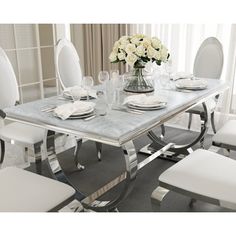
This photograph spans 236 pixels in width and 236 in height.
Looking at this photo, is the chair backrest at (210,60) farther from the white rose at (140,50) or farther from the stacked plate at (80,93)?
the stacked plate at (80,93)

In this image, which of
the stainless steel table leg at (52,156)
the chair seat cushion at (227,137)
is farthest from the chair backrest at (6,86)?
the chair seat cushion at (227,137)

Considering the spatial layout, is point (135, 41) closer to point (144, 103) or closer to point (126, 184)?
point (144, 103)

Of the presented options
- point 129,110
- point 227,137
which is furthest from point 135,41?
point 227,137

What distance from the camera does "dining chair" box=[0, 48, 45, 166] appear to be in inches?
96.4

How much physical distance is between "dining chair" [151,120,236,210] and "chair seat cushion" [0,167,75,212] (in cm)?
52

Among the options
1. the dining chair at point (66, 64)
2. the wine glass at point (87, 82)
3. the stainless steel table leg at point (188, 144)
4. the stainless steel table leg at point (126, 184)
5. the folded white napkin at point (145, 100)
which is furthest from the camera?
the dining chair at point (66, 64)

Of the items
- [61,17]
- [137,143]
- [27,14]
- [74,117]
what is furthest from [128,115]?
[61,17]

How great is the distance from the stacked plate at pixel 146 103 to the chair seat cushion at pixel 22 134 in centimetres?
81

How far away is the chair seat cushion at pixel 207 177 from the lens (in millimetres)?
1643

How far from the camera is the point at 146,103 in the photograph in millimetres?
2014

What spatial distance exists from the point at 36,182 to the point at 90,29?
342 centimetres

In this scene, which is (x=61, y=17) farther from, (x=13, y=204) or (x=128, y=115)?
(x=13, y=204)

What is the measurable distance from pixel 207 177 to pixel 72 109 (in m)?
0.84

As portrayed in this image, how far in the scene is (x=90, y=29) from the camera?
15.5 ft
